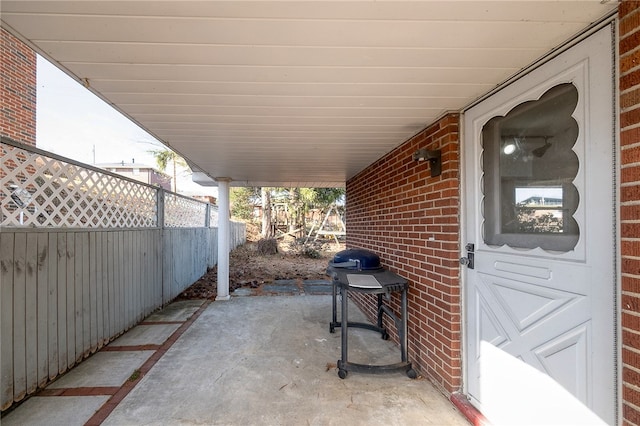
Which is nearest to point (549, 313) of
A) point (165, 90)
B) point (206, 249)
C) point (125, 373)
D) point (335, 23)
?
point (335, 23)

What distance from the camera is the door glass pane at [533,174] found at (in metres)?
1.57

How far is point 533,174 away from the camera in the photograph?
5.94 ft

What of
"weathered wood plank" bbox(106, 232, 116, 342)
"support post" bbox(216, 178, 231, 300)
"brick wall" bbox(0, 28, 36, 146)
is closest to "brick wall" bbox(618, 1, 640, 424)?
"weathered wood plank" bbox(106, 232, 116, 342)

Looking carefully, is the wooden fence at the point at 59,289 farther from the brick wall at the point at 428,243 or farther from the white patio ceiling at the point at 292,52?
the brick wall at the point at 428,243

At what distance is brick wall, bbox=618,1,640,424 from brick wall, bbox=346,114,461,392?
3.85ft

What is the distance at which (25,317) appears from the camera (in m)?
2.27

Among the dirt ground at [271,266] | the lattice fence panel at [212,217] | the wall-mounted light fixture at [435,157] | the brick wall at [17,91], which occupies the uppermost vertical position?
the brick wall at [17,91]

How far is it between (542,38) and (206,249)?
8.30 meters

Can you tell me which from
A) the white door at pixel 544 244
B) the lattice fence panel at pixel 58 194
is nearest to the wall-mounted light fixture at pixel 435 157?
the white door at pixel 544 244

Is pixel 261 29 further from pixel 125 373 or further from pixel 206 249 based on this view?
pixel 206 249

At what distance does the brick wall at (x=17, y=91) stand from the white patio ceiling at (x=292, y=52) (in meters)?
5.25

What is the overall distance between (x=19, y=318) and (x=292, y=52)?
3043 millimetres

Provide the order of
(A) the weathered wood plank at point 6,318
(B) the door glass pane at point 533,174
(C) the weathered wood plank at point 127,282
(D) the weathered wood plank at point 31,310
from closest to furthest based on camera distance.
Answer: (B) the door glass pane at point 533,174 → (A) the weathered wood plank at point 6,318 → (D) the weathered wood plank at point 31,310 → (C) the weathered wood plank at point 127,282

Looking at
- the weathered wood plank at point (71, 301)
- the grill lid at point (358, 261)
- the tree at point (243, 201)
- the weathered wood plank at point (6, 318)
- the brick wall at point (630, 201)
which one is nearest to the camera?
the brick wall at point (630, 201)
